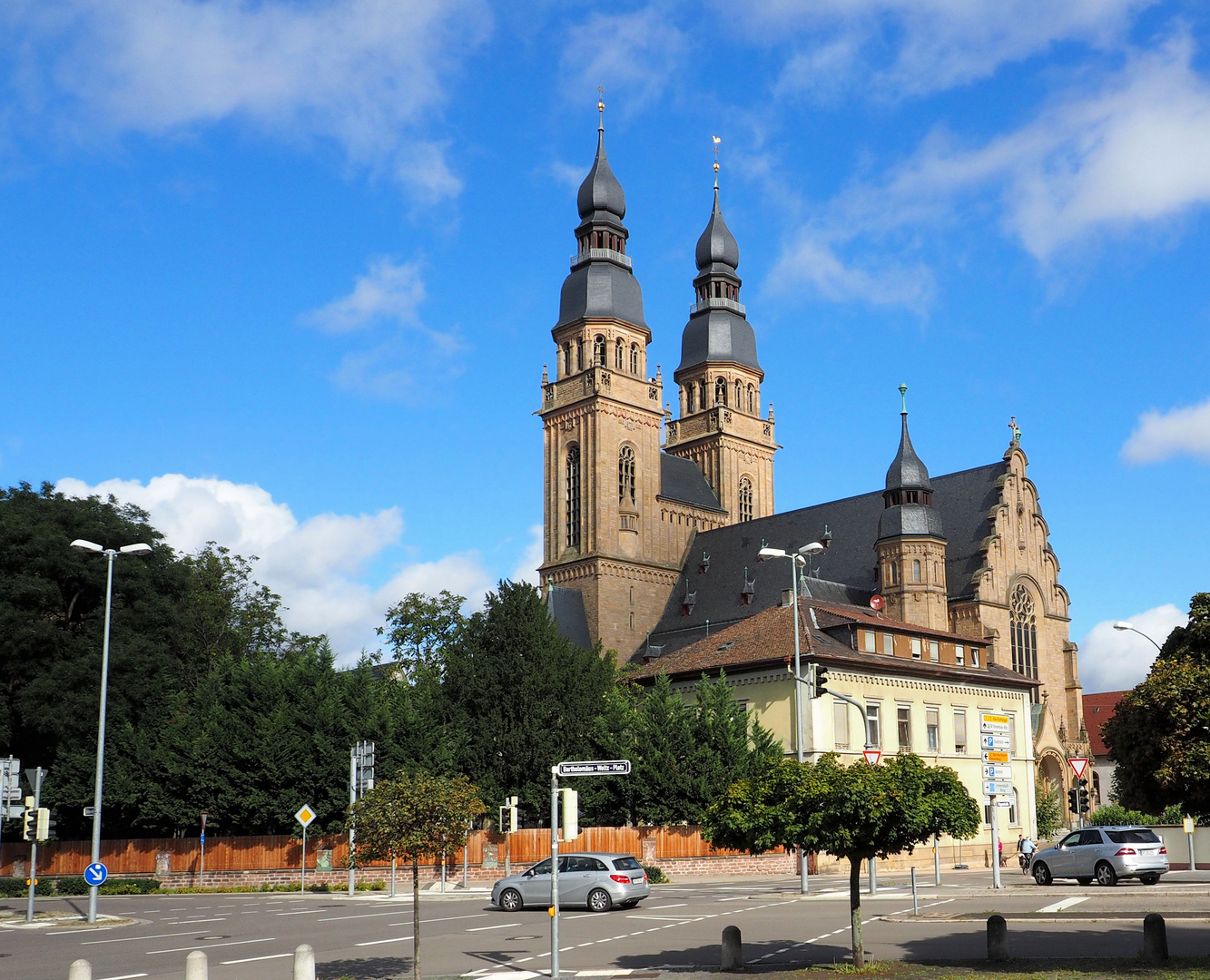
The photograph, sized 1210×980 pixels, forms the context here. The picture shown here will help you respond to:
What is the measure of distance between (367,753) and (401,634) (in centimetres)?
4347

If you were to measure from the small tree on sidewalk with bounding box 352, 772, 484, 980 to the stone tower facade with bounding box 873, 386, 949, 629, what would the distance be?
174ft

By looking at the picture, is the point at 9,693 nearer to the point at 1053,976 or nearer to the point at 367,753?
the point at 367,753

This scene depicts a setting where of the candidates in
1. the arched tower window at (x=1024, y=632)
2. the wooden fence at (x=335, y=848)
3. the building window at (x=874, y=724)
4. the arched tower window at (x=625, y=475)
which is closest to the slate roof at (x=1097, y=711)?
the arched tower window at (x=1024, y=632)

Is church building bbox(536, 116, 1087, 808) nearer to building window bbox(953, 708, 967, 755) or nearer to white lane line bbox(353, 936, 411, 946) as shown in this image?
building window bbox(953, 708, 967, 755)

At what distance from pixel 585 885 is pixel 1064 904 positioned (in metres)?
10.2

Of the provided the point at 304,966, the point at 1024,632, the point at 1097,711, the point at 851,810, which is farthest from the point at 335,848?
the point at 1097,711

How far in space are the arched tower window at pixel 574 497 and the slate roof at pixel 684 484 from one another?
6174mm

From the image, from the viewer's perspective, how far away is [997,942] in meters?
17.3

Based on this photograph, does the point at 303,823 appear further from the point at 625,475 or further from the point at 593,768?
the point at 625,475

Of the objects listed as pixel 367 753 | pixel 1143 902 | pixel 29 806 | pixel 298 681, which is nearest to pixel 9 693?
pixel 298 681

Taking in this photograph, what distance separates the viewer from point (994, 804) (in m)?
31.4

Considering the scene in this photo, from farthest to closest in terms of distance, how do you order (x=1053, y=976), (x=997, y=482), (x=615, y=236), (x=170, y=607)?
(x=615, y=236) → (x=997, y=482) → (x=170, y=607) → (x=1053, y=976)

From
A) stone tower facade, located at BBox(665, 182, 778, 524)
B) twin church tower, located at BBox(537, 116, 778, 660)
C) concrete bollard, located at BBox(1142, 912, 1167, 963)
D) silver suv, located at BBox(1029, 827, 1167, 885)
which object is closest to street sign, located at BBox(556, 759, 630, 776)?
concrete bollard, located at BBox(1142, 912, 1167, 963)

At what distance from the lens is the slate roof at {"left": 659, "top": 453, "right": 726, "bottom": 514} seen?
89.1 m
